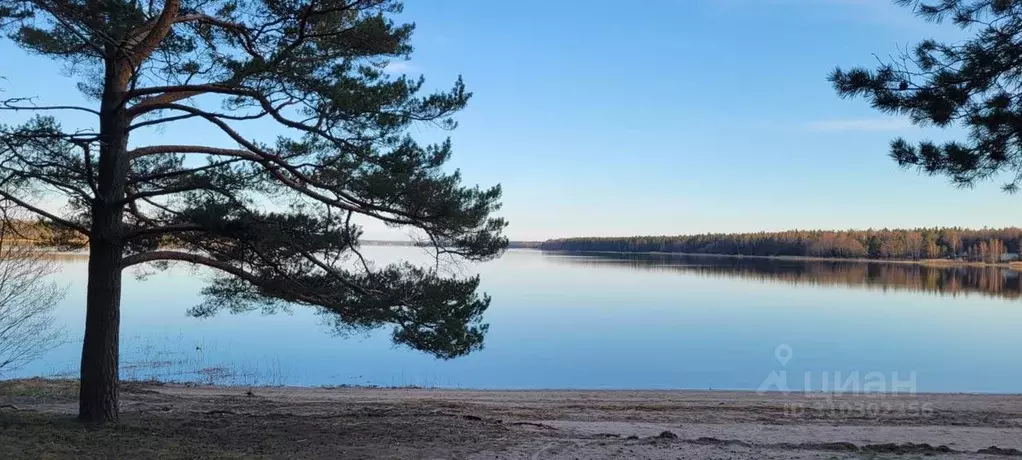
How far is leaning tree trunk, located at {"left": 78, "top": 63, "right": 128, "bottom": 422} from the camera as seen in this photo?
21.2ft

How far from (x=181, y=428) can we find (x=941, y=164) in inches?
283

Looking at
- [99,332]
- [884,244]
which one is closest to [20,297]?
[99,332]

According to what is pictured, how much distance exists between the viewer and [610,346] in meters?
21.8

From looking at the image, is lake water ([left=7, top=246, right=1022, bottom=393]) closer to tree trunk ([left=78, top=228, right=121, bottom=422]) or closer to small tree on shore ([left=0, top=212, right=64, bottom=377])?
small tree on shore ([left=0, top=212, right=64, bottom=377])

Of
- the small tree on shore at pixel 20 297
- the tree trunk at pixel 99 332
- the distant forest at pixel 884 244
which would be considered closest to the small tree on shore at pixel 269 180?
the tree trunk at pixel 99 332

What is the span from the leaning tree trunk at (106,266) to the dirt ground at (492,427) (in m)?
0.30

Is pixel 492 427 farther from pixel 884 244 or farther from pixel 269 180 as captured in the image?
pixel 884 244

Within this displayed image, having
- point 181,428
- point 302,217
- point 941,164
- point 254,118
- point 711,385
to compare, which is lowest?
point 711,385

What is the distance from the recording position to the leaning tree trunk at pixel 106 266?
6.45 m

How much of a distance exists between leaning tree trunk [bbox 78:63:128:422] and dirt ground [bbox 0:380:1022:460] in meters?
0.30

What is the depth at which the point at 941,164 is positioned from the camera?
5371 mm

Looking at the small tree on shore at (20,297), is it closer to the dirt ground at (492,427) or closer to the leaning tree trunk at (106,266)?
the dirt ground at (492,427)

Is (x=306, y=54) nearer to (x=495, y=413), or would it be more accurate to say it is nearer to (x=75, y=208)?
(x=75, y=208)

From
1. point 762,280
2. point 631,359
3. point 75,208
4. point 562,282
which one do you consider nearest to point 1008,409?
point 631,359
